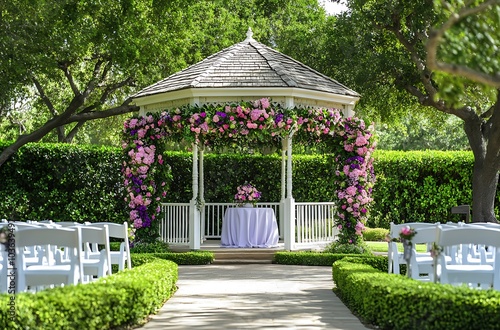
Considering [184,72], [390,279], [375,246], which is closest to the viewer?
[390,279]

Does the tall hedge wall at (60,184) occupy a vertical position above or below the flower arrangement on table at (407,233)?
above

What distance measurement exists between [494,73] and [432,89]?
48.0 feet

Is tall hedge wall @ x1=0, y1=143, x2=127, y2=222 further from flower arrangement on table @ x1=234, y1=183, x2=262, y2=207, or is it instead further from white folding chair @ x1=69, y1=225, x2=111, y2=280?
white folding chair @ x1=69, y1=225, x2=111, y2=280

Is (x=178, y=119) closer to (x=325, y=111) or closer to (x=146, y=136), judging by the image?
(x=146, y=136)

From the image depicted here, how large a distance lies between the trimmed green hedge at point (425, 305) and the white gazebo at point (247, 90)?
9.46 meters

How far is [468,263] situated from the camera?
33.5 ft

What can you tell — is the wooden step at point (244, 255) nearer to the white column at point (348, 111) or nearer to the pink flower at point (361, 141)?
the pink flower at point (361, 141)

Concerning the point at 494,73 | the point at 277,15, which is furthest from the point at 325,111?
the point at 277,15

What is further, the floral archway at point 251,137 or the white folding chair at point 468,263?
the floral archway at point 251,137

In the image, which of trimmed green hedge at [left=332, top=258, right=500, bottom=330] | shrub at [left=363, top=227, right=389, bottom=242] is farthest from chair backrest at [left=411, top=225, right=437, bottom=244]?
shrub at [left=363, top=227, right=389, bottom=242]

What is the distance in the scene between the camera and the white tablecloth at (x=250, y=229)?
746 inches

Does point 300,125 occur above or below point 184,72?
below

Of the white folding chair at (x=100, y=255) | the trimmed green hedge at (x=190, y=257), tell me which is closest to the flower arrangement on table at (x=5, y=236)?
the white folding chair at (x=100, y=255)

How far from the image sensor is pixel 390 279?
888cm
